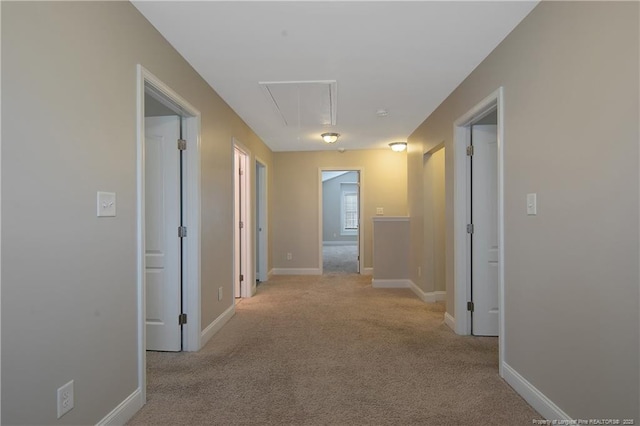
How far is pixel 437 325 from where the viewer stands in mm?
3670

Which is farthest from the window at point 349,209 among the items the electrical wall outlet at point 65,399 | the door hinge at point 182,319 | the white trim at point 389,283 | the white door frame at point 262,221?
the electrical wall outlet at point 65,399

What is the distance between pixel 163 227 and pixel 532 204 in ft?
9.00

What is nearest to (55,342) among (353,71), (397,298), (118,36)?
(118,36)

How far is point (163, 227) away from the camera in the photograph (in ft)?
9.65

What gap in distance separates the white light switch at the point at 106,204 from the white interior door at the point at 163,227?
3.72 ft

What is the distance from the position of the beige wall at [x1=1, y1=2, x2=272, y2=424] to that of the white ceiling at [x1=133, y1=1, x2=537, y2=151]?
40 centimetres

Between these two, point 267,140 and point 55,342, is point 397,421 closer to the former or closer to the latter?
point 55,342

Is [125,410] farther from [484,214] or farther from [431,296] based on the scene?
[431,296]

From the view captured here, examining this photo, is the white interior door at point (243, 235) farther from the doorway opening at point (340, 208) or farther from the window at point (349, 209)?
the window at point (349, 209)

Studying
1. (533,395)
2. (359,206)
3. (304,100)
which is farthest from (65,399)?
(359,206)

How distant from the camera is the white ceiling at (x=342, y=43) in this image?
2025 millimetres

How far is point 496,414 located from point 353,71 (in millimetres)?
2635

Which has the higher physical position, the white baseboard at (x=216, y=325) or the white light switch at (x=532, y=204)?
the white light switch at (x=532, y=204)

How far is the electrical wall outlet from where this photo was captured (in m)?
1.49
